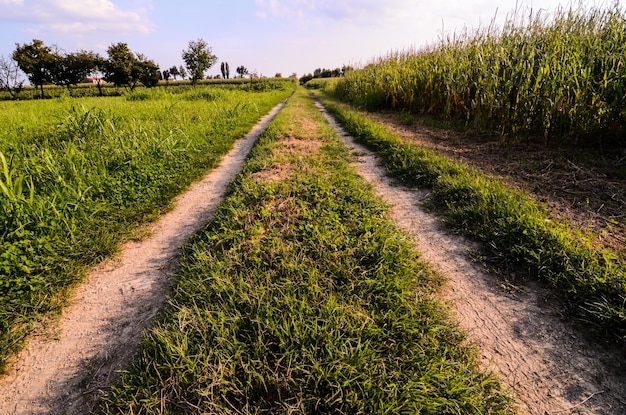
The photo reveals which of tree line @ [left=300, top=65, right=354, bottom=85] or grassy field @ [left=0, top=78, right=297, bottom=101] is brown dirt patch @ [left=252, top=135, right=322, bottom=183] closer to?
grassy field @ [left=0, top=78, right=297, bottom=101]

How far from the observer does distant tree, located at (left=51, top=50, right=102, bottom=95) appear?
42219 mm

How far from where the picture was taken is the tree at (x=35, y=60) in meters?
38.9

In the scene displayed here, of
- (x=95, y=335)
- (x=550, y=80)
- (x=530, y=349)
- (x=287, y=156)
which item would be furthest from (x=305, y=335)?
(x=550, y=80)

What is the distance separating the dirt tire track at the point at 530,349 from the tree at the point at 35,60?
54389 millimetres

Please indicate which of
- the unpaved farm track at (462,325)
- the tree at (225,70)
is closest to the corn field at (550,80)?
the unpaved farm track at (462,325)

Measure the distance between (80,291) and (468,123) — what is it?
7514 mm

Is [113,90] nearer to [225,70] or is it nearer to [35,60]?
[35,60]

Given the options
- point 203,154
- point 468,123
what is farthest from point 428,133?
point 203,154

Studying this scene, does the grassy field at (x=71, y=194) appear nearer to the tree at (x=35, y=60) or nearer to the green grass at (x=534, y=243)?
the green grass at (x=534, y=243)

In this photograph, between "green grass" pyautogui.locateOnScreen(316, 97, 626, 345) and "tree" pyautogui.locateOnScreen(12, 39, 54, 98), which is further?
"tree" pyautogui.locateOnScreen(12, 39, 54, 98)

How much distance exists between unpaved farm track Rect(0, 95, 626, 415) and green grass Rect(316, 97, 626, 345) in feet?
0.62

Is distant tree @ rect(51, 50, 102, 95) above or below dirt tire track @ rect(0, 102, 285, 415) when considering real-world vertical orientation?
above

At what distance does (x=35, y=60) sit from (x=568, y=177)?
58.7 m

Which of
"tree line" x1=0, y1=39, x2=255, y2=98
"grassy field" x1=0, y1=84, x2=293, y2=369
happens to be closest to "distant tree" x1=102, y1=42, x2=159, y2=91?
"tree line" x1=0, y1=39, x2=255, y2=98
